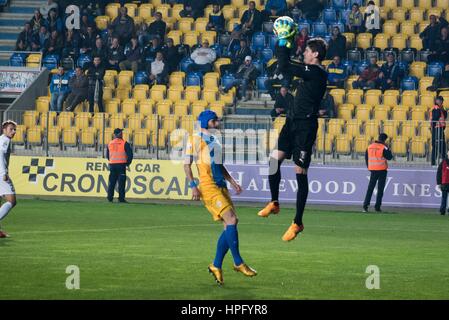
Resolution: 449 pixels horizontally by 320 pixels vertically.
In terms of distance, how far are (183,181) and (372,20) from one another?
8.82m

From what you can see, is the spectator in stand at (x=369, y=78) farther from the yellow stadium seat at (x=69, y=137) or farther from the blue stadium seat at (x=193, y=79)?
the yellow stadium seat at (x=69, y=137)

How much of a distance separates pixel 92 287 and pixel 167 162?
18.9m

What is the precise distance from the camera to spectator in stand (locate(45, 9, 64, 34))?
39.2 metres

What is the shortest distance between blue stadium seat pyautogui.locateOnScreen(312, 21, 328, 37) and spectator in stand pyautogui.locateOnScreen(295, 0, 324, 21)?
0.41 m

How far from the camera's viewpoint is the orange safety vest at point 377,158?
30.8m

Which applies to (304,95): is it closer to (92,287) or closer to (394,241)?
(92,287)

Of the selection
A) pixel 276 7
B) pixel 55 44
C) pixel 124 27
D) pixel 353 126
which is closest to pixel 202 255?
pixel 353 126

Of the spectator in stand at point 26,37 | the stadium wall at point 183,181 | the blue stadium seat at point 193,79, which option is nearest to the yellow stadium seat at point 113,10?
the spectator in stand at point 26,37

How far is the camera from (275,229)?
81.0ft

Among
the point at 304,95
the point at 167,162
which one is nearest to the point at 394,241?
the point at 304,95

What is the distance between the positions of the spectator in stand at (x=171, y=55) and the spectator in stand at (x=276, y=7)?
3285 millimetres

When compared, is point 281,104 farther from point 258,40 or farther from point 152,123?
point 258,40

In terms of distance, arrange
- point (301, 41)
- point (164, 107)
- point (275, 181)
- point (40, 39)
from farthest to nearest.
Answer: point (40, 39) → point (164, 107) → point (301, 41) → point (275, 181)

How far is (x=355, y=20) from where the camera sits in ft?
119
